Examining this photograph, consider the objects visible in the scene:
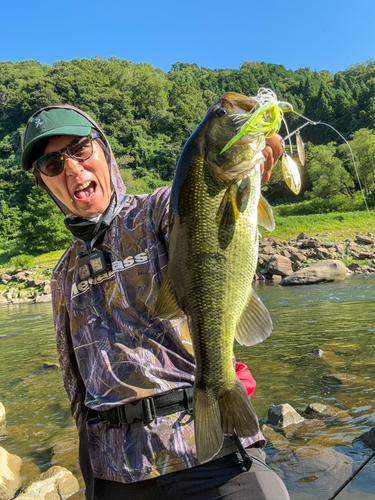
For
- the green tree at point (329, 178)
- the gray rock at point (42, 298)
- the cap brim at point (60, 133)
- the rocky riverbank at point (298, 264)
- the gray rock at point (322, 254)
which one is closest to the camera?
the cap brim at point (60, 133)

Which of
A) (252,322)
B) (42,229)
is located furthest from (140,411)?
(42,229)

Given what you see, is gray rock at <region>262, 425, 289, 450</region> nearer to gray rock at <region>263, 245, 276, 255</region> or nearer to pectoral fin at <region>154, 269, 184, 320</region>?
pectoral fin at <region>154, 269, 184, 320</region>

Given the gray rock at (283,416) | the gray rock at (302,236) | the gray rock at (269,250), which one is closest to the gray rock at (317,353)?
the gray rock at (283,416)

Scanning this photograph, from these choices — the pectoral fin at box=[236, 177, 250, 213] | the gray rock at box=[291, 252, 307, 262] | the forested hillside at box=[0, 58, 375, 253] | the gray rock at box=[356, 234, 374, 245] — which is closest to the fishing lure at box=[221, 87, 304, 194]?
the pectoral fin at box=[236, 177, 250, 213]

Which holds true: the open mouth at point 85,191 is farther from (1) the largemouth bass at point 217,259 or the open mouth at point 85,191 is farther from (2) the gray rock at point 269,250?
(2) the gray rock at point 269,250

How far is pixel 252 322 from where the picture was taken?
2.07 meters

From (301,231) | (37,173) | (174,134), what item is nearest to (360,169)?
(301,231)

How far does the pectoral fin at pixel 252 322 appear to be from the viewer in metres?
2.05

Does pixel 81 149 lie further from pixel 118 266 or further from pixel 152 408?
pixel 152 408

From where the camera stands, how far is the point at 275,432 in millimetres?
5906

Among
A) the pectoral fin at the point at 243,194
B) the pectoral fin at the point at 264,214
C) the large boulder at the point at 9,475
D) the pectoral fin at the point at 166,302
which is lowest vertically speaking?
the large boulder at the point at 9,475

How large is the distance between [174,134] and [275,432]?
4752 inches

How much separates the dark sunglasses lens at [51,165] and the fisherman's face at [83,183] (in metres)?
0.03

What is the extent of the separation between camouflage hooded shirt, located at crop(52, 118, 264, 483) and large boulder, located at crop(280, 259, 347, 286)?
20017 millimetres
